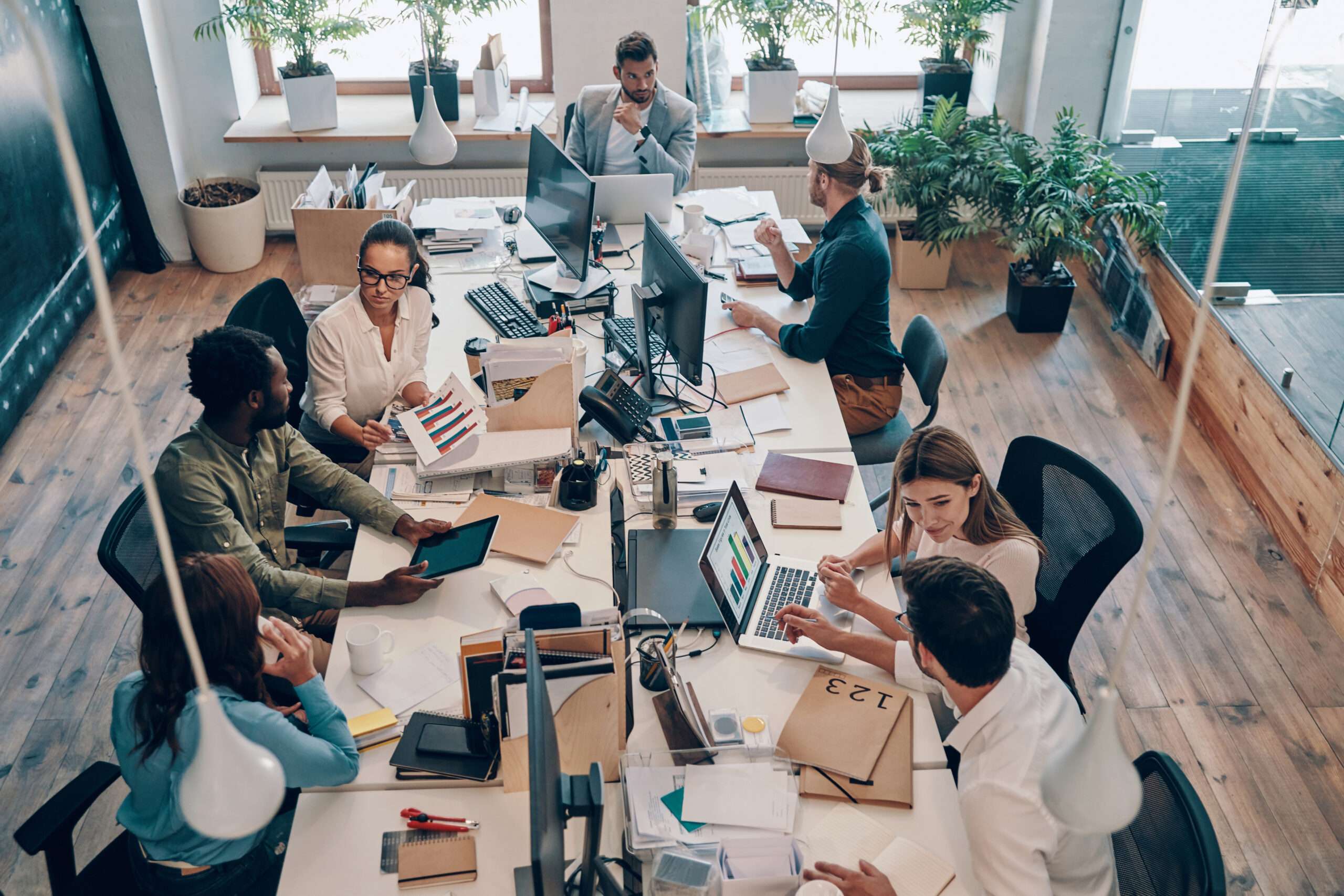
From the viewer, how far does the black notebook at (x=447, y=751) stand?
224 cm

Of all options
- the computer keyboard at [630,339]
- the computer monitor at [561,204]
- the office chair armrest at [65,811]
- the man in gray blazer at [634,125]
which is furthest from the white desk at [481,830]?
the man in gray blazer at [634,125]

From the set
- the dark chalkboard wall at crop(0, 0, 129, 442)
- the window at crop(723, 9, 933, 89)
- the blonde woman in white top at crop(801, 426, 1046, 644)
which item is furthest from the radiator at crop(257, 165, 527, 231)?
the blonde woman in white top at crop(801, 426, 1046, 644)

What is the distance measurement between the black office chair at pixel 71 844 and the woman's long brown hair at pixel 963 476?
182 cm

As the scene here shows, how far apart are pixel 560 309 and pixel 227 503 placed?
1.53m

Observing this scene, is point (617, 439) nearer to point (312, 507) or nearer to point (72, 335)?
point (312, 507)

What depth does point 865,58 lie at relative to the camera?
21.2 ft

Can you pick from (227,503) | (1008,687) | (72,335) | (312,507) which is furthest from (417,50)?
(1008,687)

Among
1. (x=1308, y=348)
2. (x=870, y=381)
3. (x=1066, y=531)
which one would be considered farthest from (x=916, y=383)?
(x=1308, y=348)

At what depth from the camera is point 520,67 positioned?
635 centimetres

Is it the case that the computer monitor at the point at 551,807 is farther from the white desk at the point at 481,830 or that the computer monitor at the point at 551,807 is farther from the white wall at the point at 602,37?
the white wall at the point at 602,37

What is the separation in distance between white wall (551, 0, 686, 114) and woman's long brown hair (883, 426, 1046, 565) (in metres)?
3.77

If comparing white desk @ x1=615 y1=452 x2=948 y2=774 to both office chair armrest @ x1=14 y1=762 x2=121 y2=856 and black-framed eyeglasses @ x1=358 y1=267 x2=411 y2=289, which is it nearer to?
office chair armrest @ x1=14 y1=762 x2=121 y2=856

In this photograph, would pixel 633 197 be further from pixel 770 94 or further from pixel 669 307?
pixel 770 94

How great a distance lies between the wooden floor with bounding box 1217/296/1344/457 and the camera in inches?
150
